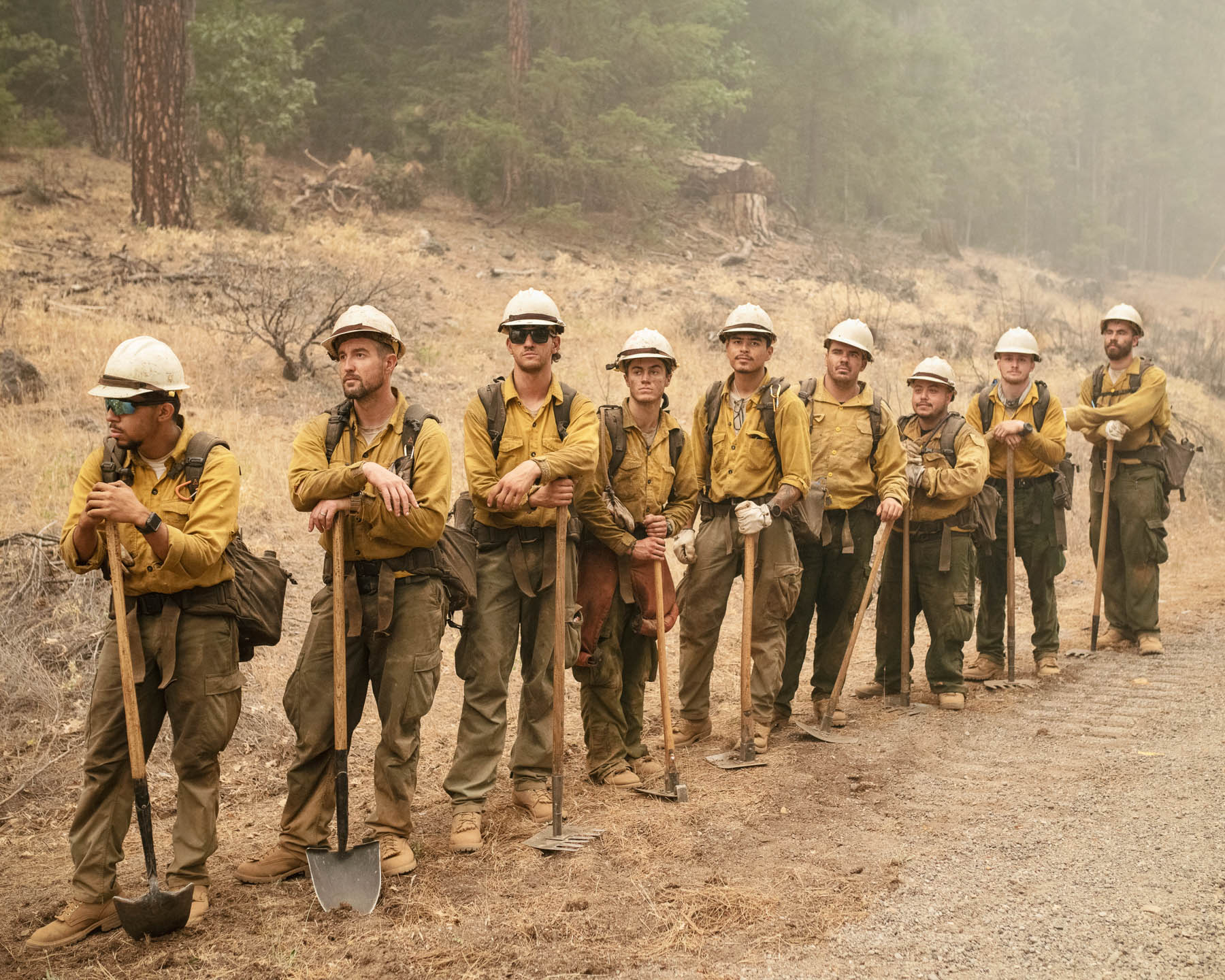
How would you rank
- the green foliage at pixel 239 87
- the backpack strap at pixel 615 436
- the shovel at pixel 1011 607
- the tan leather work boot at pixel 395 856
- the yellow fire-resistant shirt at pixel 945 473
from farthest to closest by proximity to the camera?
the green foliage at pixel 239 87
the shovel at pixel 1011 607
the yellow fire-resistant shirt at pixel 945 473
the backpack strap at pixel 615 436
the tan leather work boot at pixel 395 856

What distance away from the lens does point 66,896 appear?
15.8 ft

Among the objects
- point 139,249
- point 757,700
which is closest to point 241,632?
point 757,700

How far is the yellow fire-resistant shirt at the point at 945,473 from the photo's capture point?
753 cm

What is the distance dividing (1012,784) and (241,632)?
394 centimetres

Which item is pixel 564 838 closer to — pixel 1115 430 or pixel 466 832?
pixel 466 832

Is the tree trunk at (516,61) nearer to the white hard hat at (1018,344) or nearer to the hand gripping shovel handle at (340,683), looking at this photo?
the white hard hat at (1018,344)

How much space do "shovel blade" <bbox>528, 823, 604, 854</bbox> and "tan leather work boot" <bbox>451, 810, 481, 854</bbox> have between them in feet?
0.81

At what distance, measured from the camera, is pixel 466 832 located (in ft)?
16.9

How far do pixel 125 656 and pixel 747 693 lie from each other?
3.38m

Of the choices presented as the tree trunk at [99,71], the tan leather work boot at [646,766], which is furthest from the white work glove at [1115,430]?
the tree trunk at [99,71]

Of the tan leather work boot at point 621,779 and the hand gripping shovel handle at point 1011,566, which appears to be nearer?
the tan leather work boot at point 621,779

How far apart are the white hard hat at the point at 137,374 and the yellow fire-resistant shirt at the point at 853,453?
4007 mm

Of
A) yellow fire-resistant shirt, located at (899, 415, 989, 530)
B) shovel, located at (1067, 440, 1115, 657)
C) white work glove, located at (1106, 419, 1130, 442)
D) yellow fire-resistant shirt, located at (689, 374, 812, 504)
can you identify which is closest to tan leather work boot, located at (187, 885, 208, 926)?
yellow fire-resistant shirt, located at (689, 374, 812, 504)

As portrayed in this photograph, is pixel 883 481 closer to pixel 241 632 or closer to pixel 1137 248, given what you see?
pixel 241 632
